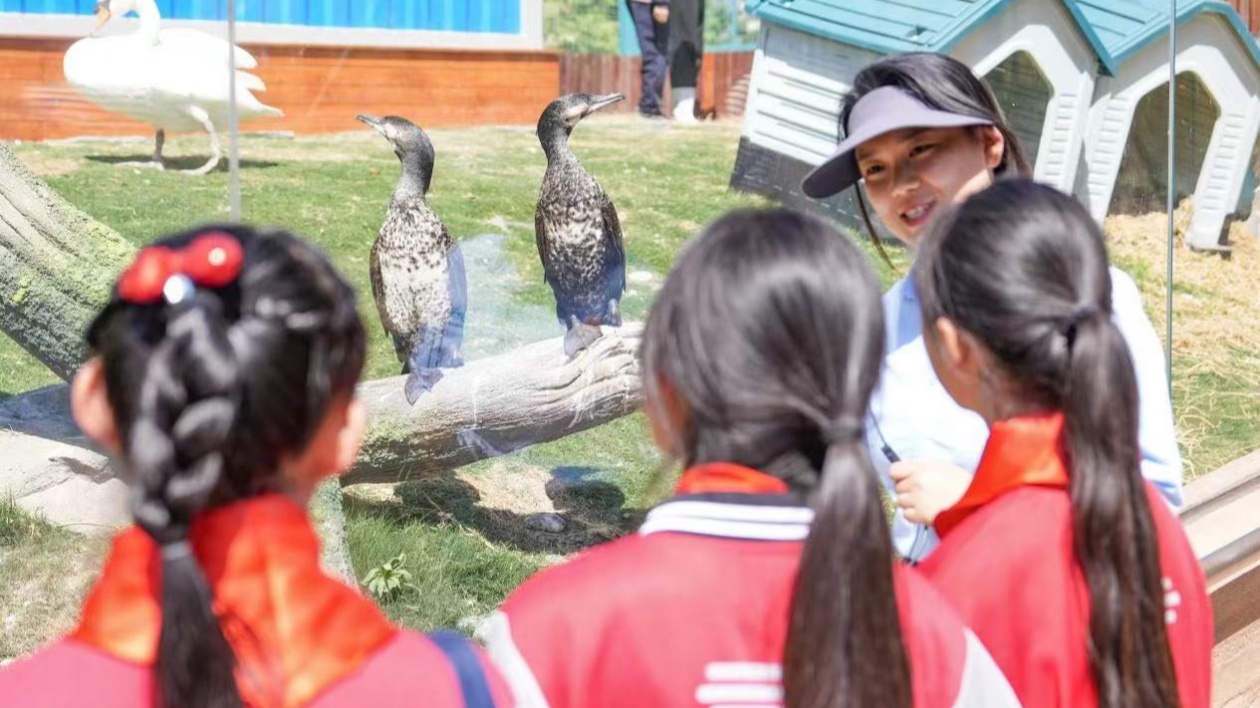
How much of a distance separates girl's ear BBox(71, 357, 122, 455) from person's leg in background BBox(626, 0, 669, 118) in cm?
183

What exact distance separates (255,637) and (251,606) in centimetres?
2

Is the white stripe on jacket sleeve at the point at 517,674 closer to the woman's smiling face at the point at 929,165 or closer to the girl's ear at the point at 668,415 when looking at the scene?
the girl's ear at the point at 668,415

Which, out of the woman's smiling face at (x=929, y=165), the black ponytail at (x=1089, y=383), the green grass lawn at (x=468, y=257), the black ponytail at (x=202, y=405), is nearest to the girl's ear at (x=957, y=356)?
the black ponytail at (x=1089, y=383)

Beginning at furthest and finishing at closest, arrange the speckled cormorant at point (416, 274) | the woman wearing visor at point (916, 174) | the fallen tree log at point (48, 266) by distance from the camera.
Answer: the speckled cormorant at point (416, 274) → the fallen tree log at point (48, 266) → the woman wearing visor at point (916, 174)

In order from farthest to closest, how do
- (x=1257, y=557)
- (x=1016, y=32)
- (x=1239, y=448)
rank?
(x=1239, y=448) → (x=1257, y=557) → (x=1016, y=32)

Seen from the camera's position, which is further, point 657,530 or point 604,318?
point 604,318

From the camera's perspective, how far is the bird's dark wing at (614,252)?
9.86 ft

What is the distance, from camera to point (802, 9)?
3123mm

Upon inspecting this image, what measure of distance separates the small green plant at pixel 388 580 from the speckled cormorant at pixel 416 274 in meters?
0.37

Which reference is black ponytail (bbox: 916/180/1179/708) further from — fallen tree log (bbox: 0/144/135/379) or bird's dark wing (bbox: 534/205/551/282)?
fallen tree log (bbox: 0/144/135/379)

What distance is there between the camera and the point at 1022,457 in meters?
1.54

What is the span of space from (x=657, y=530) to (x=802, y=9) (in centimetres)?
207

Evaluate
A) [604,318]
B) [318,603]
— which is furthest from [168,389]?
[604,318]

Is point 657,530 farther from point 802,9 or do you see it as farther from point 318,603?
point 802,9
